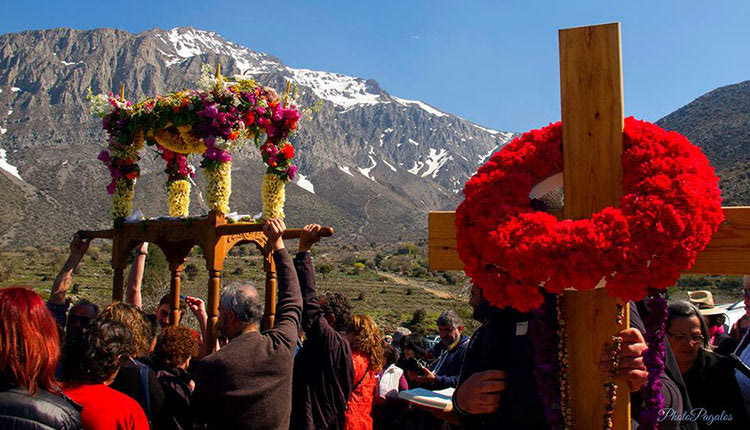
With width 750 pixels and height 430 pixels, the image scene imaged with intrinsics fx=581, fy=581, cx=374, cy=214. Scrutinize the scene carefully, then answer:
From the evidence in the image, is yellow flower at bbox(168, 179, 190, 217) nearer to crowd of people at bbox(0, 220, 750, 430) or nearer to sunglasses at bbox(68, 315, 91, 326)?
crowd of people at bbox(0, 220, 750, 430)

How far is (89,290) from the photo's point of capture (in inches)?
1096

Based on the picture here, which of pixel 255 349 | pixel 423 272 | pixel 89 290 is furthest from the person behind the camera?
pixel 423 272

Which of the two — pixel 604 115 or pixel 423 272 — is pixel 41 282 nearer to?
pixel 423 272

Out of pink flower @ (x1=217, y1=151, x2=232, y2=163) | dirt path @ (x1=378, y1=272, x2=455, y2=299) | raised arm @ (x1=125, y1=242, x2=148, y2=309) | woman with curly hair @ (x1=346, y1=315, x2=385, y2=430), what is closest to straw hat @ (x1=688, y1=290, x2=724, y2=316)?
woman with curly hair @ (x1=346, y1=315, x2=385, y2=430)

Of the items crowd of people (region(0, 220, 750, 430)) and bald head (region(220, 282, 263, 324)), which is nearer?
crowd of people (region(0, 220, 750, 430))

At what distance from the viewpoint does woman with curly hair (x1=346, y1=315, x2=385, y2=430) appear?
4.35m

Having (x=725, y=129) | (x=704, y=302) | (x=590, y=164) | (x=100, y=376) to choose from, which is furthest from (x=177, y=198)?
Result: (x=725, y=129)

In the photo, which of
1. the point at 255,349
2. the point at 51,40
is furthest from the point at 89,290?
the point at 51,40

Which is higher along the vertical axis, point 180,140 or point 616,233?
point 180,140

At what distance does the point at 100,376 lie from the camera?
2643 mm

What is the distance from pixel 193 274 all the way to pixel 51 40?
158m

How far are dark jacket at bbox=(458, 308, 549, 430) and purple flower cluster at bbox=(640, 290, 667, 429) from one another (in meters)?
0.35

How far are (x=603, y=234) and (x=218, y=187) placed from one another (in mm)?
6749

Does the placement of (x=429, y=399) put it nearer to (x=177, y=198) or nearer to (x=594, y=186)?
(x=594, y=186)
